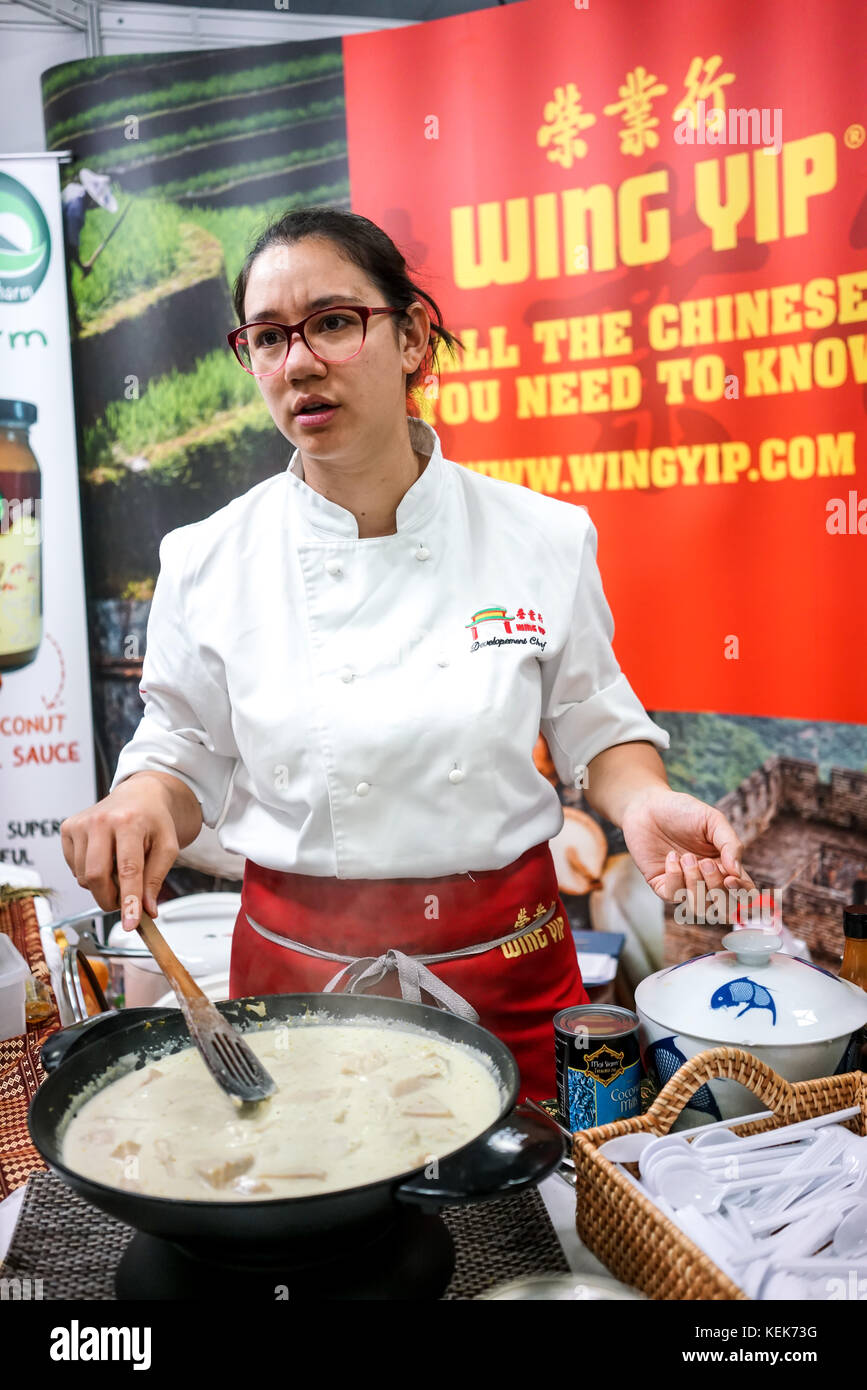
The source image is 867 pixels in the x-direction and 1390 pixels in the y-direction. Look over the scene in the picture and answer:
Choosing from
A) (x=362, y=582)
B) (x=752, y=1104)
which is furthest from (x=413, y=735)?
(x=752, y=1104)

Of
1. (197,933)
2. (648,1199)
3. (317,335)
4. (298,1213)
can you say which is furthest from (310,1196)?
(197,933)

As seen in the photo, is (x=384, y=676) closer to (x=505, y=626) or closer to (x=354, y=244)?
(x=505, y=626)

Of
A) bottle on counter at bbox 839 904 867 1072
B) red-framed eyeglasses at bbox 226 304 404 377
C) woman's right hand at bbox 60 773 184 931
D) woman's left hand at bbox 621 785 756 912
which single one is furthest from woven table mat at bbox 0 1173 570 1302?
red-framed eyeglasses at bbox 226 304 404 377

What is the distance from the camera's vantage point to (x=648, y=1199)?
2.97 feet

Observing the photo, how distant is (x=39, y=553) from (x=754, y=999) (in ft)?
7.70

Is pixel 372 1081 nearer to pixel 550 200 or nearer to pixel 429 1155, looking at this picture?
pixel 429 1155

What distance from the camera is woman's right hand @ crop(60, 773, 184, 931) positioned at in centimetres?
122

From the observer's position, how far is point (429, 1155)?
0.95m

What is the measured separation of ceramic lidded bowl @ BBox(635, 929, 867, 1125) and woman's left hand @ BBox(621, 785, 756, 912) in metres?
0.07

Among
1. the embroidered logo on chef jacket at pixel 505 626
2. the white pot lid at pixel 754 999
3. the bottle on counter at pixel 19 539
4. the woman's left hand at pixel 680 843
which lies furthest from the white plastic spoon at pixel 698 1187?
the bottle on counter at pixel 19 539

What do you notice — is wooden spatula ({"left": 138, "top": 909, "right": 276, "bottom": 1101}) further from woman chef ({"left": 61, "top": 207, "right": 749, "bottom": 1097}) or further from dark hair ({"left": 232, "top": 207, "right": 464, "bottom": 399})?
dark hair ({"left": 232, "top": 207, "right": 464, "bottom": 399})

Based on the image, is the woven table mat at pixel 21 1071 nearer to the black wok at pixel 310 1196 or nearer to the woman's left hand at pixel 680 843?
the black wok at pixel 310 1196

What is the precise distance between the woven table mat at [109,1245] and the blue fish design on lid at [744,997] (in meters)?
0.28
